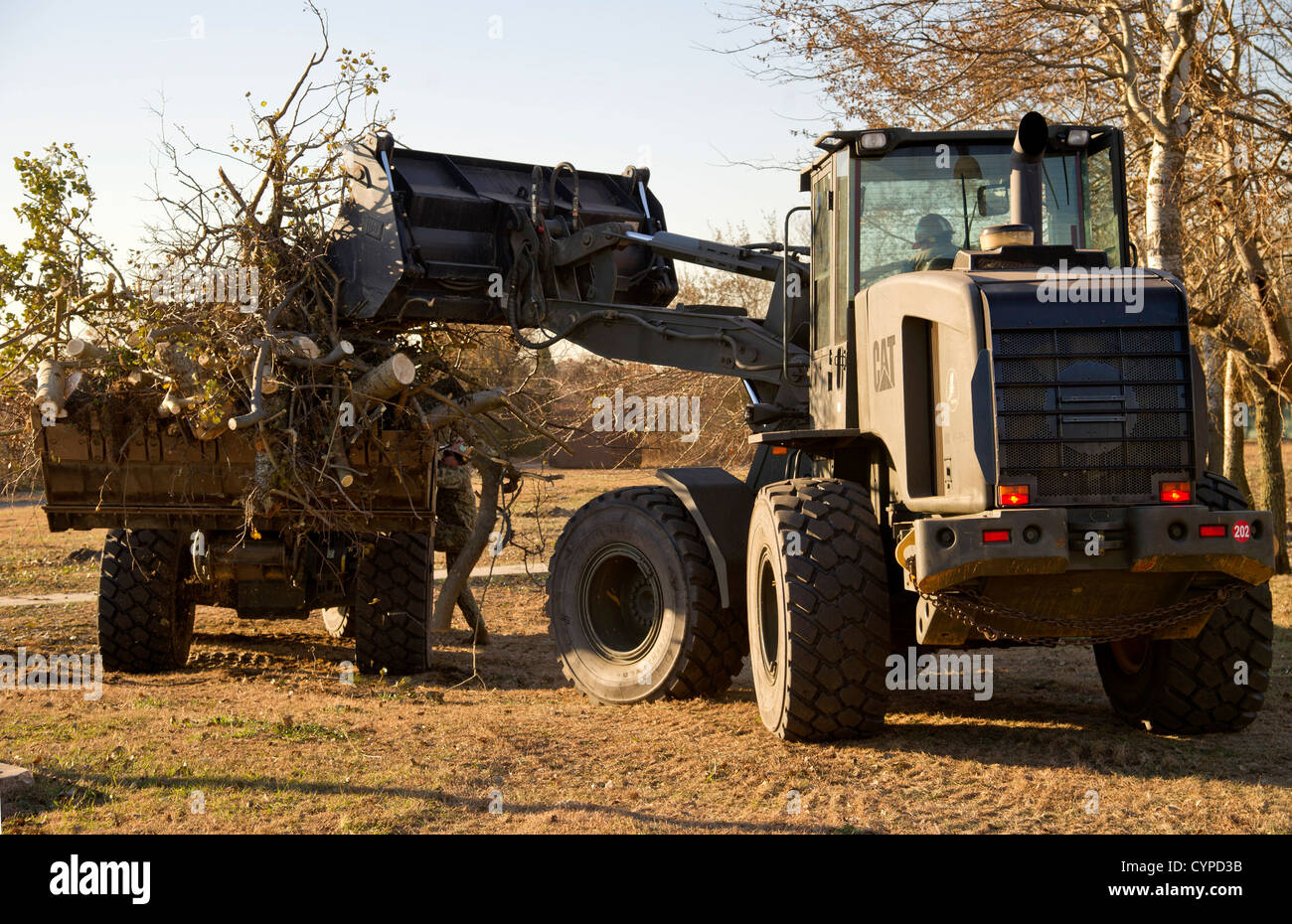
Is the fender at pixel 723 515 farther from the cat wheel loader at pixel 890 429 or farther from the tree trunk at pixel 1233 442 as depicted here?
the tree trunk at pixel 1233 442

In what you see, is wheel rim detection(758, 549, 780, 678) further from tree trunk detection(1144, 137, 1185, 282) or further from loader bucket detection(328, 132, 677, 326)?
tree trunk detection(1144, 137, 1185, 282)

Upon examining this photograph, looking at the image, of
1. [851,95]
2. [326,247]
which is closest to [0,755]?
[326,247]

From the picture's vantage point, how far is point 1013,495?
5.84 m

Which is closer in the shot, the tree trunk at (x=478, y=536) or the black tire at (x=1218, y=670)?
the black tire at (x=1218, y=670)

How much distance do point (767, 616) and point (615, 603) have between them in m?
1.89

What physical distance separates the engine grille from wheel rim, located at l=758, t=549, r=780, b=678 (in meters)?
1.64

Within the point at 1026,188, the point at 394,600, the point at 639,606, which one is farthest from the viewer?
the point at 394,600

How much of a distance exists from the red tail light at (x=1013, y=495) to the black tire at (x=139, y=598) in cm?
637

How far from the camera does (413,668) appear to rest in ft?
31.9

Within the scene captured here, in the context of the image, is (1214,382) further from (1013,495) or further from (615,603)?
(1013,495)

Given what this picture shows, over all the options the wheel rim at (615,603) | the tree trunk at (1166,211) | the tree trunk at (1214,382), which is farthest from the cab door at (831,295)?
the tree trunk at (1214,382)

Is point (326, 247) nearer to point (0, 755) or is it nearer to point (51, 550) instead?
point (0, 755)

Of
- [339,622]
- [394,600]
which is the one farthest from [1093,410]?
[339,622]

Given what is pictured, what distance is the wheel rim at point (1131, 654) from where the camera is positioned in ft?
23.5
